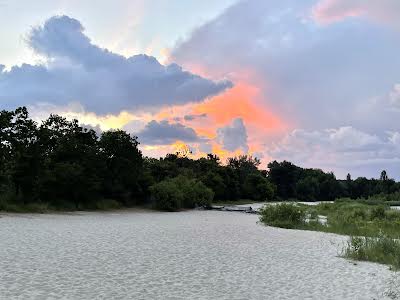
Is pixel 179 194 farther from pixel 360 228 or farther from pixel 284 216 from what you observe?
pixel 360 228

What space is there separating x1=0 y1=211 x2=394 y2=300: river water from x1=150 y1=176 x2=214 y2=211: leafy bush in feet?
163

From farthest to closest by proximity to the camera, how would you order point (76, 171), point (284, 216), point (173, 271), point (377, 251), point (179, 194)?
point (179, 194)
point (76, 171)
point (284, 216)
point (377, 251)
point (173, 271)

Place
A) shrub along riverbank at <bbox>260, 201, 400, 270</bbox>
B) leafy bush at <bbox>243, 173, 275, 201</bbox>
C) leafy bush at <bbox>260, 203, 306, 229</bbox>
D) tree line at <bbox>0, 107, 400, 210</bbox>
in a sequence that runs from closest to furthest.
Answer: shrub along riverbank at <bbox>260, 201, 400, 270</bbox>
leafy bush at <bbox>260, 203, 306, 229</bbox>
tree line at <bbox>0, 107, 400, 210</bbox>
leafy bush at <bbox>243, 173, 275, 201</bbox>

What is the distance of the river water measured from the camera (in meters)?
14.0

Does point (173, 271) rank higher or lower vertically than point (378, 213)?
lower

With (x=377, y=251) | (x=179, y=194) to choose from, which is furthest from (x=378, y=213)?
(x=377, y=251)

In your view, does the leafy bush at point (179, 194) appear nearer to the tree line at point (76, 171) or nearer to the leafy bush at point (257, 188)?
the tree line at point (76, 171)

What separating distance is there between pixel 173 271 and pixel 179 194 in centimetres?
6320

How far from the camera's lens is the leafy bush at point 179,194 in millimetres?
78500

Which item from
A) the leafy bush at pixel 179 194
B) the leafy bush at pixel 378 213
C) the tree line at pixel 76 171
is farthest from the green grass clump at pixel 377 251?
the leafy bush at pixel 179 194

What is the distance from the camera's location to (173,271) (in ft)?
58.4

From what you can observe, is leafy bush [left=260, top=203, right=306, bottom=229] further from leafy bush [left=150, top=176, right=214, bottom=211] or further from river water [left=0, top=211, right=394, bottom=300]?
leafy bush [left=150, top=176, right=214, bottom=211]

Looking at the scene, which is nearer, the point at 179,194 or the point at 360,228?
the point at 360,228

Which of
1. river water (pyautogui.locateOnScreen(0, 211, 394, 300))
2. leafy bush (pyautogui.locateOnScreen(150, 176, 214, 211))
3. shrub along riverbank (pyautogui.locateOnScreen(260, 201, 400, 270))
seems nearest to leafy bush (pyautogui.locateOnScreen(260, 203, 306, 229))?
shrub along riverbank (pyautogui.locateOnScreen(260, 201, 400, 270))
